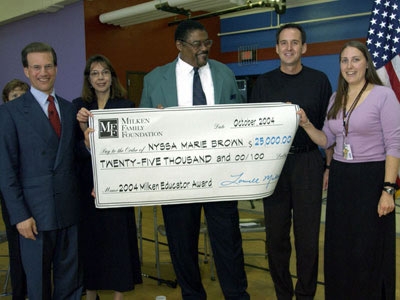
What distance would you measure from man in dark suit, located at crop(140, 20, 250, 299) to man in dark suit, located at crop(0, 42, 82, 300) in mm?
571

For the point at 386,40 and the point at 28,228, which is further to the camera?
the point at 386,40

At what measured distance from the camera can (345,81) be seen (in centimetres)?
227

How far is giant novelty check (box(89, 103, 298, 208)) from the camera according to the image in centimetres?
213

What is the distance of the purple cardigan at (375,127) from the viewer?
6.75 feet

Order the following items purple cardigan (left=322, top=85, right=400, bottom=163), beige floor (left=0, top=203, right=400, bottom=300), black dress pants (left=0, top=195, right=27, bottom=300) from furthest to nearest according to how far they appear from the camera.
→ 1. beige floor (left=0, top=203, right=400, bottom=300)
2. black dress pants (left=0, top=195, right=27, bottom=300)
3. purple cardigan (left=322, top=85, right=400, bottom=163)

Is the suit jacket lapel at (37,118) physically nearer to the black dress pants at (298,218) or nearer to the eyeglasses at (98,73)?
the eyeglasses at (98,73)

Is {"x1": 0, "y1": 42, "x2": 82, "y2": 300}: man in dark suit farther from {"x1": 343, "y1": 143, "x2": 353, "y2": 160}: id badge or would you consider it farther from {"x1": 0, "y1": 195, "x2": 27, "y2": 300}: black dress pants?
{"x1": 343, "y1": 143, "x2": 353, "y2": 160}: id badge

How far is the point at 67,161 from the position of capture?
2.08m

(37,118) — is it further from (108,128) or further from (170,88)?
(170,88)

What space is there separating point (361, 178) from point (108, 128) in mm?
1451

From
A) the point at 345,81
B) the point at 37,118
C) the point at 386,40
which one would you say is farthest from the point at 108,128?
the point at 386,40

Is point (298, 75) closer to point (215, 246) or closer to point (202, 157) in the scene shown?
point (202, 157)

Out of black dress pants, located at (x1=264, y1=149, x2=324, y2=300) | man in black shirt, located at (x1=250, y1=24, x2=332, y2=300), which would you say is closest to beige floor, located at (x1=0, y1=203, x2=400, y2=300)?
black dress pants, located at (x1=264, y1=149, x2=324, y2=300)

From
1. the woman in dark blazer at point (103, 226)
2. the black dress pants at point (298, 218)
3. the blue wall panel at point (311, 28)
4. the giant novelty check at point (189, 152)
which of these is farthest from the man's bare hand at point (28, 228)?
the blue wall panel at point (311, 28)
